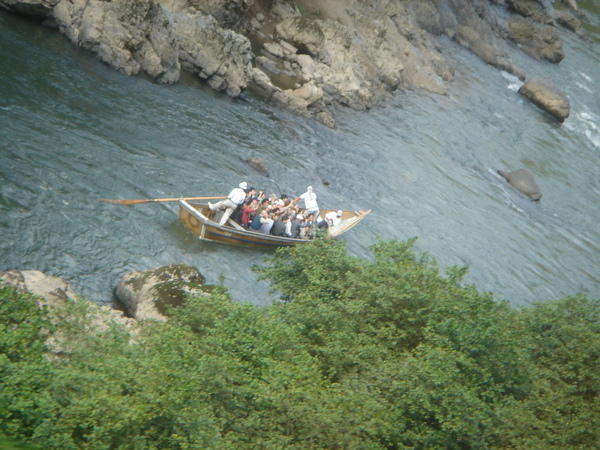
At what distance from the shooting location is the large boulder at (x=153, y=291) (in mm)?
15023

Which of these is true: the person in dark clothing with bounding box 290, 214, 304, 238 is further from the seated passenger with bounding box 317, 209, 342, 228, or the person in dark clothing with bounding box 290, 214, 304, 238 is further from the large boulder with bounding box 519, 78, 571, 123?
the large boulder with bounding box 519, 78, 571, 123

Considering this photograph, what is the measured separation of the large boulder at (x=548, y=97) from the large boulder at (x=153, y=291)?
120 feet

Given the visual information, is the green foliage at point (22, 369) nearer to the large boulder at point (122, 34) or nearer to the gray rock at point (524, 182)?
the large boulder at point (122, 34)

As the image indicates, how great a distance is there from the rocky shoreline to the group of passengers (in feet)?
33.6

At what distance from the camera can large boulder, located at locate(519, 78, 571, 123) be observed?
44719 mm

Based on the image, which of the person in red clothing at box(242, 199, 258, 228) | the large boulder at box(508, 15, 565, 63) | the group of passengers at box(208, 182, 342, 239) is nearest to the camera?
the group of passengers at box(208, 182, 342, 239)

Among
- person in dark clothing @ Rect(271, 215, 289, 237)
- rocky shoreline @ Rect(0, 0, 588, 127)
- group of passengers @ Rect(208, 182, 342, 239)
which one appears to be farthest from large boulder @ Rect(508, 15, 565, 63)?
person in dark clothing @ Rect(271, 215, 289, 237)

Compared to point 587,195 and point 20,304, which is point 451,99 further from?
point 20,304

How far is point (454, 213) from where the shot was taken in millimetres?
29609

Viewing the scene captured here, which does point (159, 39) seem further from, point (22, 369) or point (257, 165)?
point (22, 369)

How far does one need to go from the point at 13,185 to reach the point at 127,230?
3.39 metres

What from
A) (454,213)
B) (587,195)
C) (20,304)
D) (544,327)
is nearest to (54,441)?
(20,304)

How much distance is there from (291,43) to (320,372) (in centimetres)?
2803

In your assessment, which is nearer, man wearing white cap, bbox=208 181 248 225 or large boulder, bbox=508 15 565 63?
man wearing white cap, bbox=208 181 248 225
